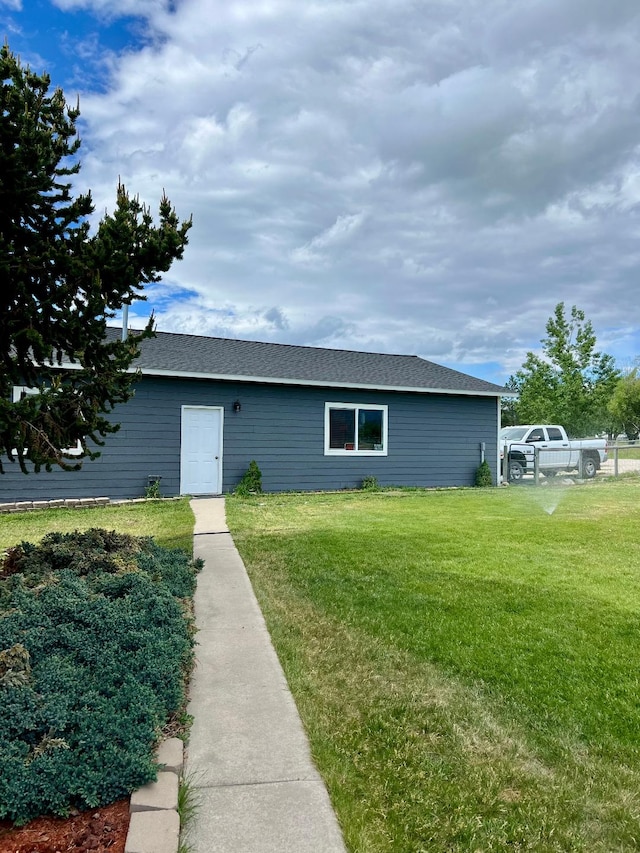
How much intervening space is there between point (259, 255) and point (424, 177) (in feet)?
17.3

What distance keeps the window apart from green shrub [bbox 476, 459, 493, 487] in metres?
2.90

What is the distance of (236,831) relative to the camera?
1.83m

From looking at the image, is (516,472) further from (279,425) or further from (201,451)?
(201,451)

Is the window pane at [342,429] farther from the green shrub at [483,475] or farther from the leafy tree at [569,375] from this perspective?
the leafy tree at [569,375]

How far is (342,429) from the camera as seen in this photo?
13531mm

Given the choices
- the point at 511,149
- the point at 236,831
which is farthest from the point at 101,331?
the point at 511,149

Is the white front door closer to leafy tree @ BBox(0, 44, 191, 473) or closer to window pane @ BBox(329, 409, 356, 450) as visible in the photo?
window pane @ BBox(329, 409, 356, 450)

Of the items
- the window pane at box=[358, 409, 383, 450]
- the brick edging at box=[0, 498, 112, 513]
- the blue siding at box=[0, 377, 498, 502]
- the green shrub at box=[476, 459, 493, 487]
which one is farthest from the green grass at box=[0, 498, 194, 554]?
the green shrub at box=[476, 459, 493, 487]

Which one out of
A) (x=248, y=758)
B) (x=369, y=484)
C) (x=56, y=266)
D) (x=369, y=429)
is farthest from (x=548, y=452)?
(x=248, y=758)

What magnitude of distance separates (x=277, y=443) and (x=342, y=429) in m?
1.75

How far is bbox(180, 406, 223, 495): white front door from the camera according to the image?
11.9m

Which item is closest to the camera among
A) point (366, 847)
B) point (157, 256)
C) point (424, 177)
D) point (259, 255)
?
point (366, 847)

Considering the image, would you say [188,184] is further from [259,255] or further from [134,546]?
[134,546]

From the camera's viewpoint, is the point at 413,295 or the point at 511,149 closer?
the point at 511,149
